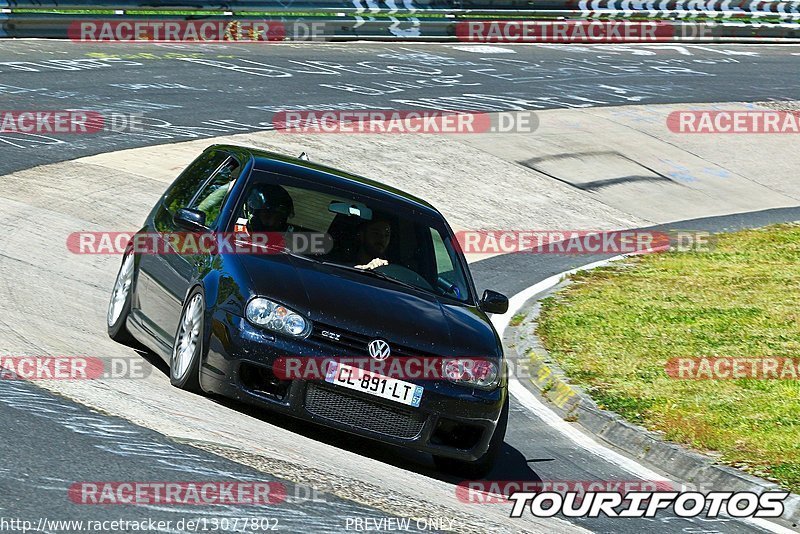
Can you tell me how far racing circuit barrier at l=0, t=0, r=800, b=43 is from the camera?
80.6ft

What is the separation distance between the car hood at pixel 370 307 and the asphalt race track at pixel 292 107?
2.35 feet

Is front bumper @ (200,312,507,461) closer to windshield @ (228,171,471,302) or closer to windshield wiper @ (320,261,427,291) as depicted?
windshield wiper @ (320,261,427,291)

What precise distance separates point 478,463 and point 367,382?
102 cm

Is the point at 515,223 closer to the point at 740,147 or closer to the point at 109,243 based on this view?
the point at 109,243

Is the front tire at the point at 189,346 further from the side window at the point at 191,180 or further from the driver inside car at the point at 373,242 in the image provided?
the side window at the point at 191,180

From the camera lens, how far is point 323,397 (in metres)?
7.30

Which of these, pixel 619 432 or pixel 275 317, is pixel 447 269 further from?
pixel 275 317

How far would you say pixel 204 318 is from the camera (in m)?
7.62

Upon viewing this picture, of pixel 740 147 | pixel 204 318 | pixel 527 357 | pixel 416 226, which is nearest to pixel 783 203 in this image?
pixel 740 147

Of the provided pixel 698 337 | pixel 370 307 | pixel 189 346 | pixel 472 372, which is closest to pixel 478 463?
pixel 472 372

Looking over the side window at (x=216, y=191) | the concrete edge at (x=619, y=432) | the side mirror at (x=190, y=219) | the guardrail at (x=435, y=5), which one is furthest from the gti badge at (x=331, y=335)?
the guardrail at (x=435, y=5)

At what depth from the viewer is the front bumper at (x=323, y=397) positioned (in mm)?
7309

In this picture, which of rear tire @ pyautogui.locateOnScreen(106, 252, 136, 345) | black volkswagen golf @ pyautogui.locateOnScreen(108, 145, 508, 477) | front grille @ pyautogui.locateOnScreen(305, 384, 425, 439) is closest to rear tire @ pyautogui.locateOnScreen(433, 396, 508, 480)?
black volkswagen golf @ pyautogui.locateOnScreen(108, 145, 508, 477)

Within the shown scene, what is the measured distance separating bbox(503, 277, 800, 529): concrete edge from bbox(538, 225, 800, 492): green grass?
0.11 m
